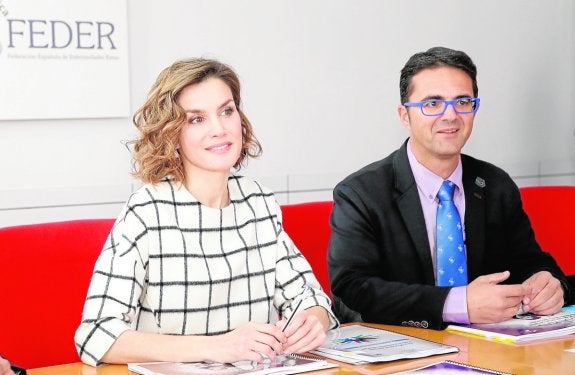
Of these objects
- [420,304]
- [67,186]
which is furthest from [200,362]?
[67,186]

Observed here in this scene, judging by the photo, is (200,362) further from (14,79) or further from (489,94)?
(489,94)

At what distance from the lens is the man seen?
2.69m

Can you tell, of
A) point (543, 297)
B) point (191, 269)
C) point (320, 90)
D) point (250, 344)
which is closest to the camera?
point (250, 344)

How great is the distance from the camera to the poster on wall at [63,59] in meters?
3.49

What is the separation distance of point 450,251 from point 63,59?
1.69 metres

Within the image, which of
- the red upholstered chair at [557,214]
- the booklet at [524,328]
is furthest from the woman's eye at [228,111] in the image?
the red upholstered chair at [557,214]

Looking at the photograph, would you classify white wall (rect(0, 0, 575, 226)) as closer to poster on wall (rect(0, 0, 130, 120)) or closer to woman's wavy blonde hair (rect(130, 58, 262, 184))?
poster on wall (rect(0, 0, 130, 120))

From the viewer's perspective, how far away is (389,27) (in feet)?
14.7

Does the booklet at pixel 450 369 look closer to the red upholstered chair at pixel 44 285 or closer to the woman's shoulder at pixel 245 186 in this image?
the woman's shoulder at pixel 245 186

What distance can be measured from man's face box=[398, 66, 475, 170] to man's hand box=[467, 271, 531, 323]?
55 cm

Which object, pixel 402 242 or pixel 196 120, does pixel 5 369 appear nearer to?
pixel 196 120

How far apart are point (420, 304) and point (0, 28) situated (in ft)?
6.20

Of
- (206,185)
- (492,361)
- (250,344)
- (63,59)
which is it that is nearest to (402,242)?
(206,185)

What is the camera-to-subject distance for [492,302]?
2533mm
